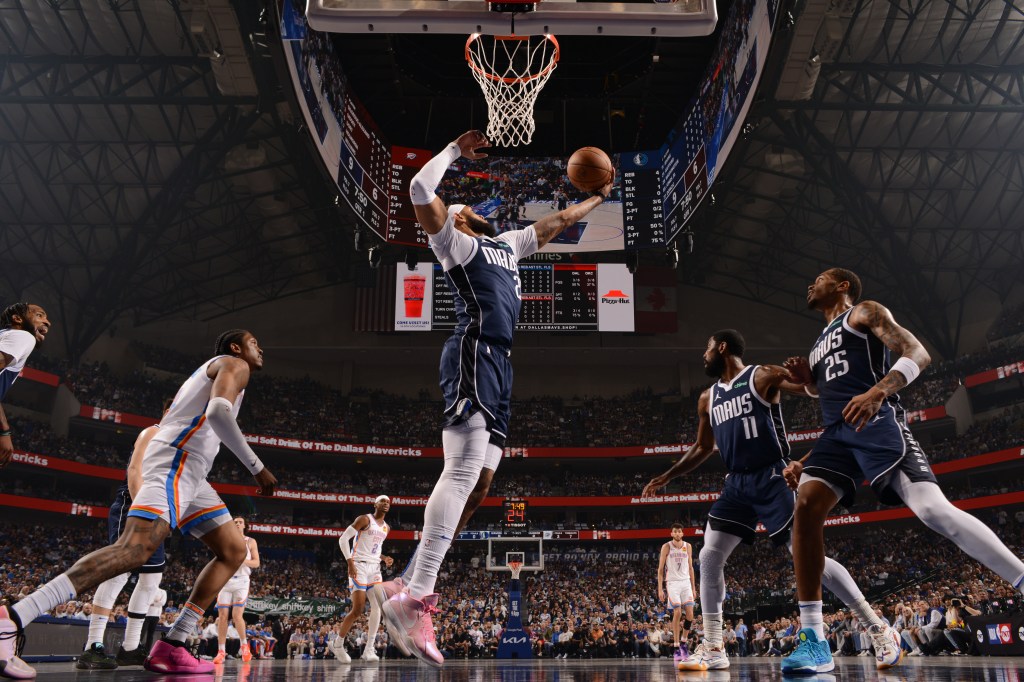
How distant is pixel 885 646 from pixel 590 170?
355cm

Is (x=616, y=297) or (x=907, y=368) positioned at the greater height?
(x=616, y=297)

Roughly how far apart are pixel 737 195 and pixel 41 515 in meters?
25.8

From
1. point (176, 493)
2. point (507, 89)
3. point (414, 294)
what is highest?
point (414, 294)

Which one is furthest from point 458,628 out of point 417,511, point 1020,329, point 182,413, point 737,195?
point 1020,329

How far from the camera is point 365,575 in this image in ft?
34.7

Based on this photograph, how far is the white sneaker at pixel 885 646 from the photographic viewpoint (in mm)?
4805

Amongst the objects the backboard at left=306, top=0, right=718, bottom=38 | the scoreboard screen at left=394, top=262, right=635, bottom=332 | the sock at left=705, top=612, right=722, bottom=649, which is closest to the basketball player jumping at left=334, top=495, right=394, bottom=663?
the sock at left=705, top=612, right=722, bottom=649

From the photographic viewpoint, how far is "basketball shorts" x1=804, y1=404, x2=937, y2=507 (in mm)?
4141

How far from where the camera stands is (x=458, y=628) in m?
20.8

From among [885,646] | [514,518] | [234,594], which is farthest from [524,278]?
[885,646]

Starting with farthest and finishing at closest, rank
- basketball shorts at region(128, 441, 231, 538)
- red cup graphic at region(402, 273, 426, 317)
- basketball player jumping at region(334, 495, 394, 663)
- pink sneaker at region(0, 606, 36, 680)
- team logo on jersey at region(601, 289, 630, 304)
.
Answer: red cup graphic at region(402, 273, 426, 317) → team logo on jersey at region(601, 289, 630, 304) → basketball player jumping at region(334, 495, 394, 663) → basketball shorts at region(128, 441, 231, 538) → pink sneaker at region(0, 606, 36, 680)

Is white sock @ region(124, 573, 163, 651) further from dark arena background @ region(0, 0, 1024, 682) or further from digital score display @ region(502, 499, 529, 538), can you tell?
digital score display @ region(502, 499, 529, 538)

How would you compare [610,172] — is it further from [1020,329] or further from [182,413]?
[1020,329]

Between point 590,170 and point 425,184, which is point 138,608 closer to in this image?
point 425,184
